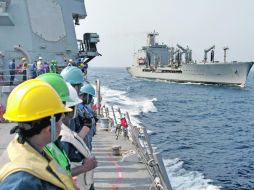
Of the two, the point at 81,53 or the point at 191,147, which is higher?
the point at 81,53

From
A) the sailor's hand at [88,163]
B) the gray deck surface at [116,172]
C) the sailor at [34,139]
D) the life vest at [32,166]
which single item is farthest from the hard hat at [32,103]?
the gray deck surface at [116,172]

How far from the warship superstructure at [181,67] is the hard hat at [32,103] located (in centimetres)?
5727

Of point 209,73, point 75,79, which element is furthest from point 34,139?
point 209,73

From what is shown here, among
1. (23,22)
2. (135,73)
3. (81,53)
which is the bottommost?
(135,73)

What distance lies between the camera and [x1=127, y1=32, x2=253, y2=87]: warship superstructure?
58.4 metres

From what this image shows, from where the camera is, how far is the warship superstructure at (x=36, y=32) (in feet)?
47.0

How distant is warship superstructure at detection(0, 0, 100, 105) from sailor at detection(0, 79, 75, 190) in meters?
12.0

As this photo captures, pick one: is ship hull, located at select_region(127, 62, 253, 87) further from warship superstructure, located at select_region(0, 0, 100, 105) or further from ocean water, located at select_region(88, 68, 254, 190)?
warship superstructure, located at select_region(0, 0, 100, 105)

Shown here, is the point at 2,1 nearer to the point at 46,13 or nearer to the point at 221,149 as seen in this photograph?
the point at 46,13

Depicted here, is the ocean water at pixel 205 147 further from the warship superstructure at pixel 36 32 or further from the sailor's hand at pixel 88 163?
the sailor's hand at pixel 88 163

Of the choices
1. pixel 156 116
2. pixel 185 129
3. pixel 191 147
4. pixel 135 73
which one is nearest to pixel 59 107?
pixel 191 147

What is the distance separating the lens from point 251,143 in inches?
733

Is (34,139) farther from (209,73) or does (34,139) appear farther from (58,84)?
(209,73)

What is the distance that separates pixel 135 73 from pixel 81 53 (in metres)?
62.9
